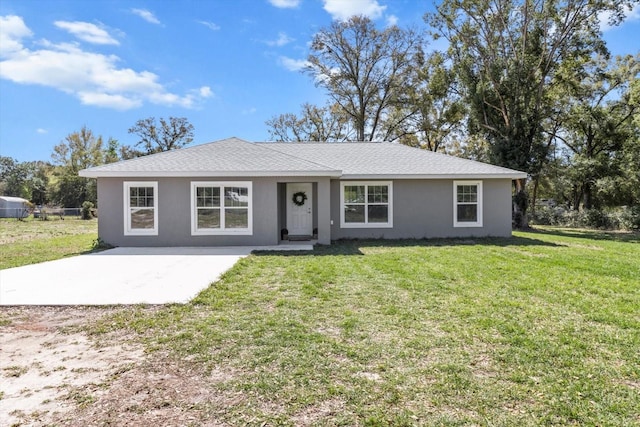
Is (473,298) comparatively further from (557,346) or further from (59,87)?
(59,87)

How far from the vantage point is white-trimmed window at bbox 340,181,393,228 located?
12.3m

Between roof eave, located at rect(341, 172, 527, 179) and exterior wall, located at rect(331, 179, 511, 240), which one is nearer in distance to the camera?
roof eave, located at rect(341, 172, 527, 179)

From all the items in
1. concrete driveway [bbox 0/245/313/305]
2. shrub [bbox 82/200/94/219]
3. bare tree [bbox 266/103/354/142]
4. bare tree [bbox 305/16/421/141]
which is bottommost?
concrete driveway [bbox 0/245/313/305]

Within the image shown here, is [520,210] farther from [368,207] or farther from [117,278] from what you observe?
[117,278]

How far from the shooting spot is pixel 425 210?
1242 cm

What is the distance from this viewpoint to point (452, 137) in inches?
1212

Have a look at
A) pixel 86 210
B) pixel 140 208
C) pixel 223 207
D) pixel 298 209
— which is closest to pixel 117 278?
pixel 223 207

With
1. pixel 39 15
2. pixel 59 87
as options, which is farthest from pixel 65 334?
pixel 59 87

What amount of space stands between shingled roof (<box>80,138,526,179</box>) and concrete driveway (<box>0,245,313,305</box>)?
2541 millimetres

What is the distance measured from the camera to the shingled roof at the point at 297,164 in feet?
34.5

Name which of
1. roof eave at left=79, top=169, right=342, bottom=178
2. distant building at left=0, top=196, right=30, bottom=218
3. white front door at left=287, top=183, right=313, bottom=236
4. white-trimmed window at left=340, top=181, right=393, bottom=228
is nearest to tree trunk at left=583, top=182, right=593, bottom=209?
white-trimmed window at left=340, top=181, right=393, bottom=228

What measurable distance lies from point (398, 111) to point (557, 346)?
27256mm

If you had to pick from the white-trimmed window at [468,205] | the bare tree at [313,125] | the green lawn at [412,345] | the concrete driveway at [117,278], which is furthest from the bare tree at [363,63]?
the green lawn at [412,345]

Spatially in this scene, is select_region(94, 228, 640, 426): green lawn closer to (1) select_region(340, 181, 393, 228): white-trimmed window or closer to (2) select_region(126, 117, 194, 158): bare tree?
(1) select_region(340, 181, 393, 228): white-trimmed window
